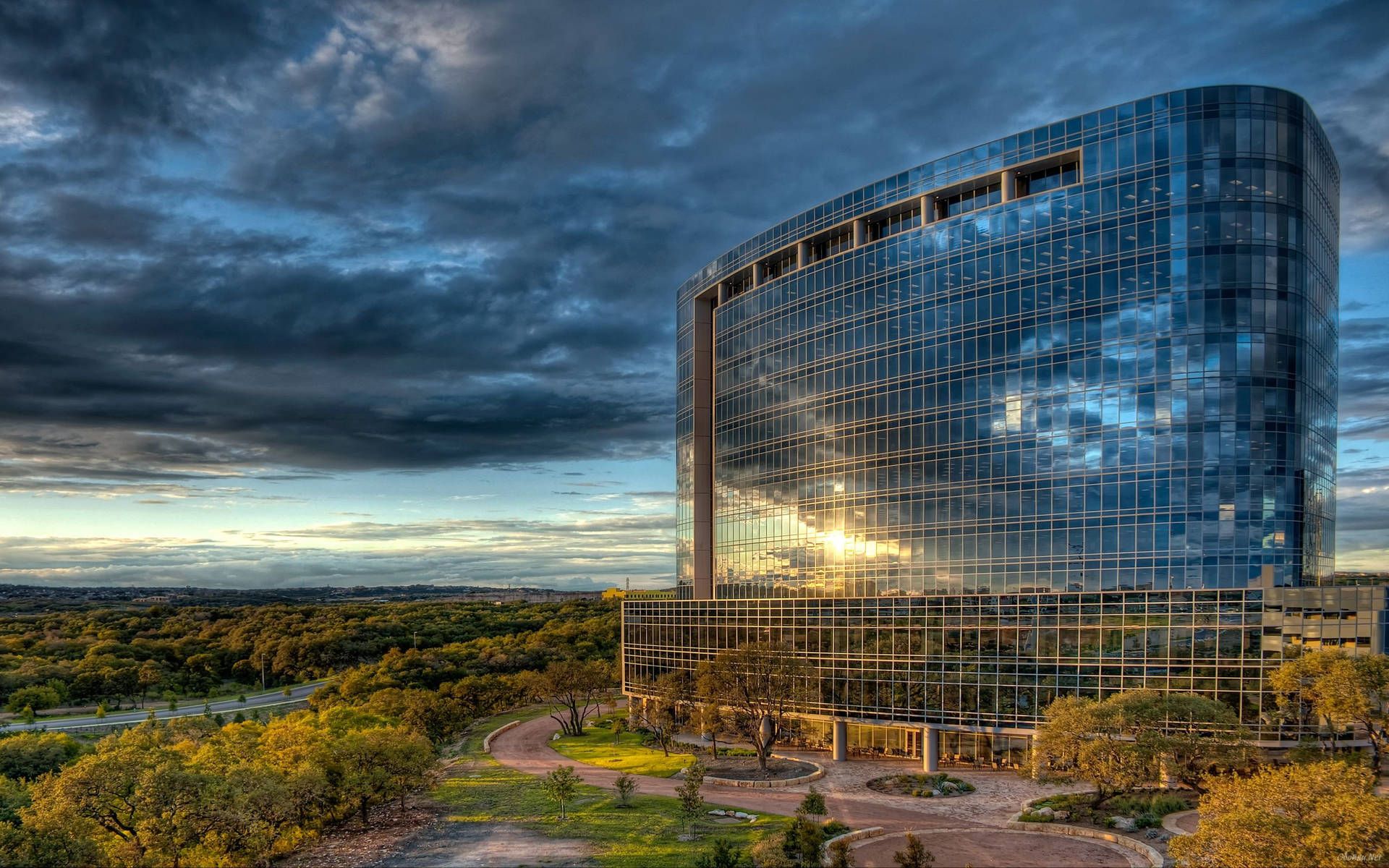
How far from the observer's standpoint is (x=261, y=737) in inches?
2516

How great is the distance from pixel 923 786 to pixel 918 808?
23.3 ft

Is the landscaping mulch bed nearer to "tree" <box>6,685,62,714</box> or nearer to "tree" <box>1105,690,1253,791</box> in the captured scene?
"tree" <box>1105,690,1253,791</box>

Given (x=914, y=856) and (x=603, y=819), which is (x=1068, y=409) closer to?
(x=914, y=856)

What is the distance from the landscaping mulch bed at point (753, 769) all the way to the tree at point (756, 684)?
1191 millimetres

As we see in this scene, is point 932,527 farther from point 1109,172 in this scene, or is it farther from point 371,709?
point 371,709

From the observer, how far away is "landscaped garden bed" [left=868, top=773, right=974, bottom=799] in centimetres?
6700

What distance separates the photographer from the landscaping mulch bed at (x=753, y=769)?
7438cm

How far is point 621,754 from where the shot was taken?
87812 mm

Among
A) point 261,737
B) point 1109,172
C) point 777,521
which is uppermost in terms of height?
point 1109,172

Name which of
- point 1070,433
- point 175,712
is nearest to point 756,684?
point 1070,433

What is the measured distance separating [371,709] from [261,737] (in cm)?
2293

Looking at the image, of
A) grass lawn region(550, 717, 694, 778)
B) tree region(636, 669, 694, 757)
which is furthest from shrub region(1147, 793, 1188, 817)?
tree region(636, 669, 694, 757)

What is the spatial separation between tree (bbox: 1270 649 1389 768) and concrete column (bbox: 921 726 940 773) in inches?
1087

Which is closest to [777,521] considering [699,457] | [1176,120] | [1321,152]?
[699,457]
